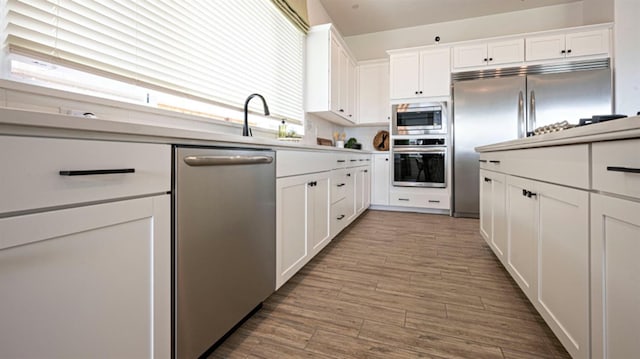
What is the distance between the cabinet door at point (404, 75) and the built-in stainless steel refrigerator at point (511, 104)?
1.79 ft

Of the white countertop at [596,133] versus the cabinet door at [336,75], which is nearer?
the white countertop at [596,133]

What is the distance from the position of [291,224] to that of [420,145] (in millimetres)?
3046

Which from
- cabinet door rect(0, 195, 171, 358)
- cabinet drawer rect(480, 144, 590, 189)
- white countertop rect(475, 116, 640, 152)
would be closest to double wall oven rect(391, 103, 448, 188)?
cabinet drawer rect(480, 144, 590, 189)

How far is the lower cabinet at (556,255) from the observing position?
933 millimetres

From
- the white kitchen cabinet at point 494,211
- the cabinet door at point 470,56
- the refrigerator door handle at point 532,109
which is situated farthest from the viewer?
the cabinet door at point 470,56

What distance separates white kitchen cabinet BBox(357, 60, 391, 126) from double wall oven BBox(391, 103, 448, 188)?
0.43 meters

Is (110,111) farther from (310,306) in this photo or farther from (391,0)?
(391,0)

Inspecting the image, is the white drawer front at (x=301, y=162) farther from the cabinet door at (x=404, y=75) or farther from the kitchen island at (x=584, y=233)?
the cabinet door at (x=404, y=75)

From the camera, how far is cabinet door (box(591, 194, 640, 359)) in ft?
2.30

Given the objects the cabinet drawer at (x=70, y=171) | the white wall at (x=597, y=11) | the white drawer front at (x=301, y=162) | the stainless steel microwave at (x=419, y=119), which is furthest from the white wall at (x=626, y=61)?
the cabinet drawer at (x=70, y=171)

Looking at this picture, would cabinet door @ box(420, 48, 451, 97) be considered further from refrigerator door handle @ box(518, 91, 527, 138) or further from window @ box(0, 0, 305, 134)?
window @ box(0, 0, 305, 134)

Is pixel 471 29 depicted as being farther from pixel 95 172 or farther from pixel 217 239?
pixel 95 172

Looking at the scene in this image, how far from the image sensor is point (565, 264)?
1041mm

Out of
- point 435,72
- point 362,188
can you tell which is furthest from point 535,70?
point 362,188
